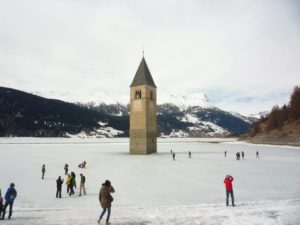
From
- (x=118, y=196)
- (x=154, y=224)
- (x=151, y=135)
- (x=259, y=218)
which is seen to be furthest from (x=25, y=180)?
(x=151, y=135)

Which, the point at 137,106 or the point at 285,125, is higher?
the point at 137,106

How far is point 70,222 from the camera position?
12055 mm

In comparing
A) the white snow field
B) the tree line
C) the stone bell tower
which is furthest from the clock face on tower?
the tree line

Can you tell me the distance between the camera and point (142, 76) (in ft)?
221

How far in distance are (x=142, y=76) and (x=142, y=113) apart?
8.82 metres

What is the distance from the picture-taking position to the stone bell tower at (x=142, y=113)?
63375 mm

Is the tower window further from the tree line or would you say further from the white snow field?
the tree line

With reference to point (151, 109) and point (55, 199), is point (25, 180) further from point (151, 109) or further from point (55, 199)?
point (151, 109)

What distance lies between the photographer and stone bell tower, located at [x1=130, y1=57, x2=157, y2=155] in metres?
63.4

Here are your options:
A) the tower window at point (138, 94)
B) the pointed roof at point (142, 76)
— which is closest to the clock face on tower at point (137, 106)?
the tower window at point (138, 94)

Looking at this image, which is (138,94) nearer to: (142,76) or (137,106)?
(137,106)

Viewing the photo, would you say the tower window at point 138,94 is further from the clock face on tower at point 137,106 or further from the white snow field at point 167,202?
the white snow field at point 167,202

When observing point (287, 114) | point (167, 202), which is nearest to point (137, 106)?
point (167, 202)

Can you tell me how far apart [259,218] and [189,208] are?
3.64 metres
